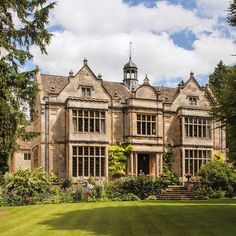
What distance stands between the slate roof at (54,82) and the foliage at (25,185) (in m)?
7.32

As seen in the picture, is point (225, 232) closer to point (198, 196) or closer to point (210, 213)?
point (210, 213)

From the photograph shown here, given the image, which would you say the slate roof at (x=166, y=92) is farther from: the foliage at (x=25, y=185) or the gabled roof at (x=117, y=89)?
the foliage at (x=25, y=185)

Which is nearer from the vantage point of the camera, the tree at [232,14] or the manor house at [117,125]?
the tree at [232,14]

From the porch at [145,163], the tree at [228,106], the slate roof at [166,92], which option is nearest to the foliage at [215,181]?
the porch at [145,163]

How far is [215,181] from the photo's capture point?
30891 mm

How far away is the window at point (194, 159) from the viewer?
36.2 metres

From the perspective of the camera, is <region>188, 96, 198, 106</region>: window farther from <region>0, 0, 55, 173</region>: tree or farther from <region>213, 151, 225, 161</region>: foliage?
<region>0, 0, 55, 173</region>: tree

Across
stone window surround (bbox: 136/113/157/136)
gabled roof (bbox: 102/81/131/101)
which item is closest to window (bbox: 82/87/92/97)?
gabled roof (bbox: 102/81/131/101)

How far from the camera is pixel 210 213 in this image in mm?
18516

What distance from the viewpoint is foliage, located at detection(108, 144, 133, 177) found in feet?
111

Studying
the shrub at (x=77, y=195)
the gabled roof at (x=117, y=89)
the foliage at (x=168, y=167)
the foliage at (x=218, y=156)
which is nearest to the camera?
the shrub at (x=77, y=195)

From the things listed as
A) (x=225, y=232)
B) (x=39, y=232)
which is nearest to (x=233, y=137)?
(x=225, y=232)

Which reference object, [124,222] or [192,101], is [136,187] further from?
[124,222]

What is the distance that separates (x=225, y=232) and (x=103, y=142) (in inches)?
804
